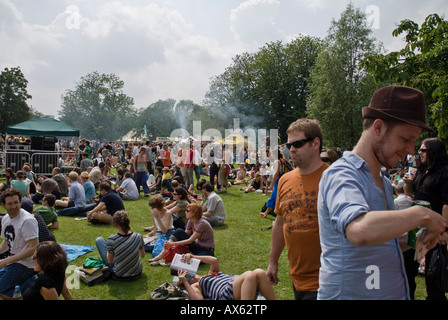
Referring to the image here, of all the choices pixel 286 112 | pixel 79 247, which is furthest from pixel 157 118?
pixel 79 247

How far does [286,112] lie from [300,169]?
46711 millimetres

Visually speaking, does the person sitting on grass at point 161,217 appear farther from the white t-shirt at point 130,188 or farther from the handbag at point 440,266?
the white t-shirt at point 130,188

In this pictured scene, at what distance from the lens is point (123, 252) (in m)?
5.46

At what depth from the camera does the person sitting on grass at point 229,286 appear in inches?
152

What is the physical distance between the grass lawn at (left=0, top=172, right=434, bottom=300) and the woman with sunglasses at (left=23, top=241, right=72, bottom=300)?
4.69 feet

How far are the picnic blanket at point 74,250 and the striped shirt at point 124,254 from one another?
143 centimetres

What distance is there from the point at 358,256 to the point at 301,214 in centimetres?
112

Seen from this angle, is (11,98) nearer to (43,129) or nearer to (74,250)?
(43,129)

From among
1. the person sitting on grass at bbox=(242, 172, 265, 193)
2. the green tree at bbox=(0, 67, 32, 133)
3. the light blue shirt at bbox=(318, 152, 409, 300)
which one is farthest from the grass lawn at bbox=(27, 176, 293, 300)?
the green tree at bbox=(0, 67, 32, 133)

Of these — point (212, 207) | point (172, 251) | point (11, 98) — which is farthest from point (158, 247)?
point (11, 98)

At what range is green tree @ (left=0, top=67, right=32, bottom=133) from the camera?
44375mm

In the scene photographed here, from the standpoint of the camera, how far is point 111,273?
5613 mm

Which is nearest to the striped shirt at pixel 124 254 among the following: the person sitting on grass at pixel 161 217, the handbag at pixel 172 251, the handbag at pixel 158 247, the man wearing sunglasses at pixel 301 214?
the handbag at pixel 172 251
